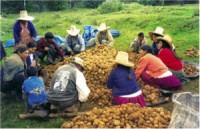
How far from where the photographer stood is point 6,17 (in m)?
15.5

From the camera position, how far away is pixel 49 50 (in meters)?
7.75

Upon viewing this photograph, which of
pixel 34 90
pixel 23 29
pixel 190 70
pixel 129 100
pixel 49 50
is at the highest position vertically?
pixel 23 29

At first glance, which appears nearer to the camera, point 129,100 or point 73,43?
point 129,100

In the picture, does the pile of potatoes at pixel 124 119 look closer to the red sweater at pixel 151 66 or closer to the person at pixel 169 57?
the red sweater at pixel 151 66

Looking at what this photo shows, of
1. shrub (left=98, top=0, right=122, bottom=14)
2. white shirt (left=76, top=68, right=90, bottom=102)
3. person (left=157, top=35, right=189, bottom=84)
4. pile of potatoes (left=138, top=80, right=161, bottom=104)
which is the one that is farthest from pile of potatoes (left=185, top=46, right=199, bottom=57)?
shrub (left=98, top=0, right=122, bottom=14)

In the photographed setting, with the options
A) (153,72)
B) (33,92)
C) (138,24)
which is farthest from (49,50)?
(138,24)

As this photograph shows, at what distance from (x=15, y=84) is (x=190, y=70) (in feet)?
11.6

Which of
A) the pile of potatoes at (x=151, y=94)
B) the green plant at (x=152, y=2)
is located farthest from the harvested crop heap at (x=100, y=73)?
the green plant at (x=152, y=2)

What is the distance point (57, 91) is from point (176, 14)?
9007 mm

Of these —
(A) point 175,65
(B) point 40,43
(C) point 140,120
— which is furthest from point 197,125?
(B) point 40,43

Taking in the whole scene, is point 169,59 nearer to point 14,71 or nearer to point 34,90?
point 34,90

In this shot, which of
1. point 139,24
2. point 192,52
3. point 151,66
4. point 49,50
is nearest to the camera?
point 151,66

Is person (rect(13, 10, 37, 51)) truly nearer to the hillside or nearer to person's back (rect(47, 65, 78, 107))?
the hillside

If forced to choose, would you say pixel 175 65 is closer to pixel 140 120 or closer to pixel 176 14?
pixel 140 120
